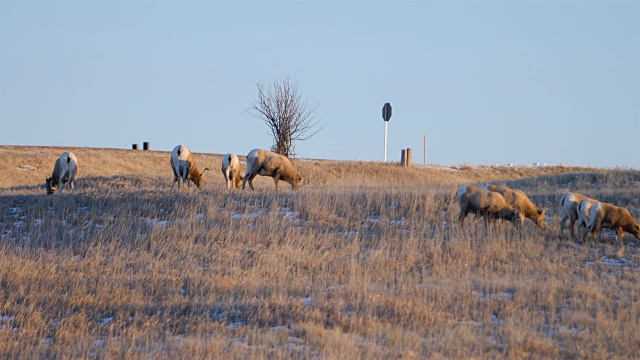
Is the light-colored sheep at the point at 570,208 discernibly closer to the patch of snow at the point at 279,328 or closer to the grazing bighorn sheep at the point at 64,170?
the patch of snow at the point at 279,328

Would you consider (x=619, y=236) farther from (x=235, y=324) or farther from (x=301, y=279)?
(x=235, y=324)

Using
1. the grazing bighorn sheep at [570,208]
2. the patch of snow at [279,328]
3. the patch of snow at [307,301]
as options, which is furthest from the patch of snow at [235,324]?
the grazing bighorn sheep at [570,208]

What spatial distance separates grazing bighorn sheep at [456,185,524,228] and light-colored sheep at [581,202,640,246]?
68.7 inches

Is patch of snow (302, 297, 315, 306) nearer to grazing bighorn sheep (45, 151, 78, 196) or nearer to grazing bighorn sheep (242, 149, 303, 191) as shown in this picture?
grazing bighorn sheep (242, 149, 303, 191)

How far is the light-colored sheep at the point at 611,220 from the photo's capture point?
1481cm

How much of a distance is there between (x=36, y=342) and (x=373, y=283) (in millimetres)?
5206

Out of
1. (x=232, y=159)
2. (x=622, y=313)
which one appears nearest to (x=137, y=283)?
(x=622, y=313)

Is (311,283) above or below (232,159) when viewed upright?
below

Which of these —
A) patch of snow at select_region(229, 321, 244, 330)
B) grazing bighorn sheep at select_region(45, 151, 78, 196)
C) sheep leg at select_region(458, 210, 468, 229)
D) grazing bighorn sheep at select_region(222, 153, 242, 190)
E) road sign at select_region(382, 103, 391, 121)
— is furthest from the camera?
road sign at select_region(382, 103, 391, 121)

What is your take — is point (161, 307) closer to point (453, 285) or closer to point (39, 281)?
point (39, 281)

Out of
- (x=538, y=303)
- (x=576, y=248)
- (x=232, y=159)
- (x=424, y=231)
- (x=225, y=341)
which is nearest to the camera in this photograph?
→ (x=225, y=341)

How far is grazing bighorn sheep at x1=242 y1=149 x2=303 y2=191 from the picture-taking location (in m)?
22.2

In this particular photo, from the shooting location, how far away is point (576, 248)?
48.1ft

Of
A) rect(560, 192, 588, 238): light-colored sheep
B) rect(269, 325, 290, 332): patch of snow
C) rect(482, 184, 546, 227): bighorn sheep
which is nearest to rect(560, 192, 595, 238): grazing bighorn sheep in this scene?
rect(560, 192, 588, 238): light-colored sheep
